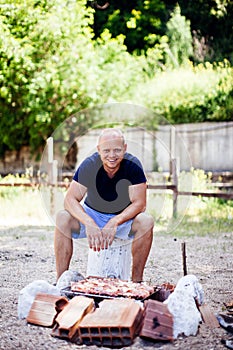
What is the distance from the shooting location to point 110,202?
12.7ft

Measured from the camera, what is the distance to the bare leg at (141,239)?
3.82 metres

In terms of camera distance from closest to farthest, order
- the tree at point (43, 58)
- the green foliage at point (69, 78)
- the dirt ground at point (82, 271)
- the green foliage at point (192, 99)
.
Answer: the dirt ground at point (82, 271) < the tree at point (43, 58) < the green foliage at point (69, 78) < the green foliage at point (192, 99)

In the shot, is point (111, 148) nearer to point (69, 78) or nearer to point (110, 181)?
point (110, 181)

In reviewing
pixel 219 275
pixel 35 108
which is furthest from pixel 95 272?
pixel 35 108

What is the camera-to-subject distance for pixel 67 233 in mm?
3830

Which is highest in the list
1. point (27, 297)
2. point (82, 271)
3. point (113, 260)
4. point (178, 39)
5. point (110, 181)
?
point (178, 39)

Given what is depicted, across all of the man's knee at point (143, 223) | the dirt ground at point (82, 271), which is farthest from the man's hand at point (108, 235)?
the dirt ground at point (82, 271)

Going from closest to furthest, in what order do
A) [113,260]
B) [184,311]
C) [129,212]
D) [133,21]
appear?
[184,311] < [129,212] < [113,260] < [133,21]

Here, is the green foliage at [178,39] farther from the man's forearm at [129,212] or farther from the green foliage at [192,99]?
the man's forearm at [129,212]

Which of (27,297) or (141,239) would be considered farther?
(141,239)

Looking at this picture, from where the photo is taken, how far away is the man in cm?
381

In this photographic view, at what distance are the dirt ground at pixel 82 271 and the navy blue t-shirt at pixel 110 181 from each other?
1.13ft

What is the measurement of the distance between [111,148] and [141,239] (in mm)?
550

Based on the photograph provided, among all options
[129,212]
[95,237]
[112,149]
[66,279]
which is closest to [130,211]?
[129,212]
